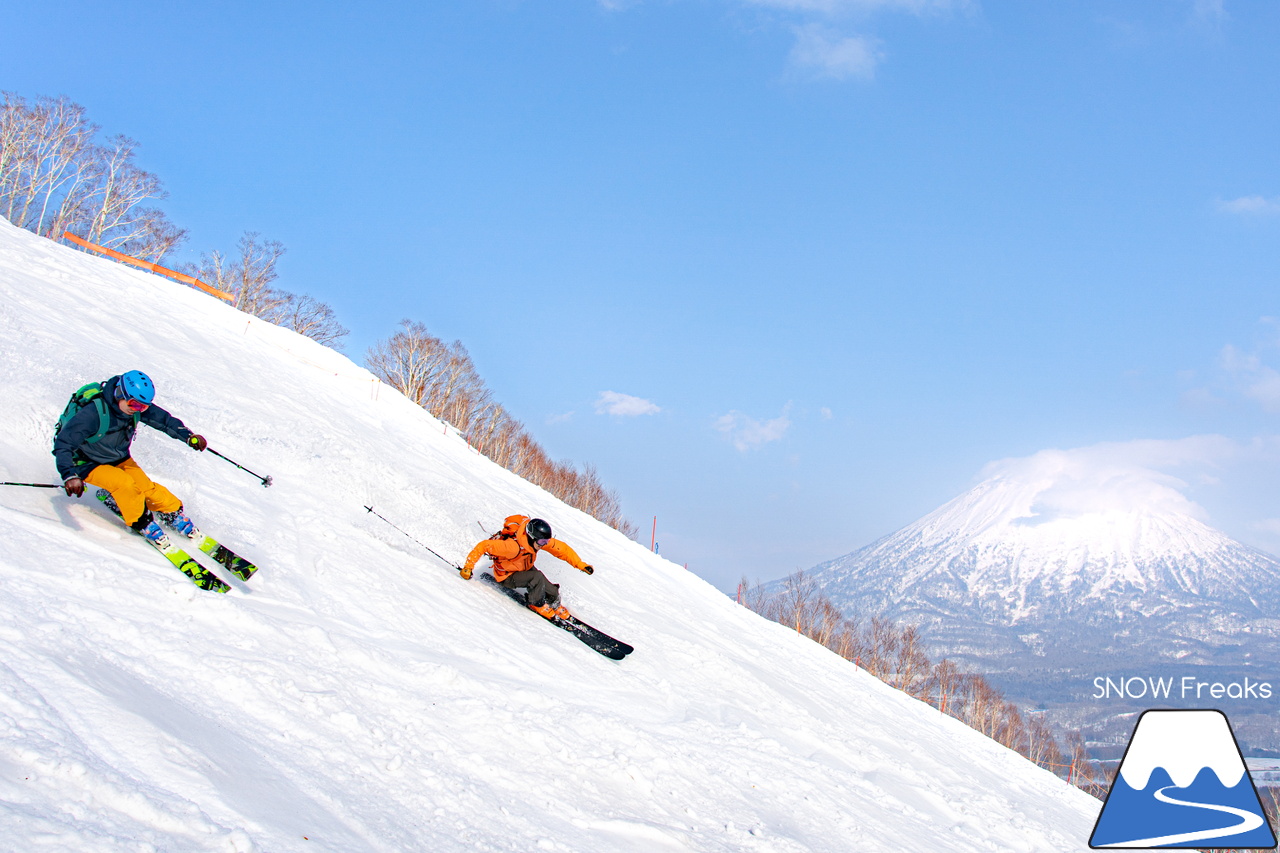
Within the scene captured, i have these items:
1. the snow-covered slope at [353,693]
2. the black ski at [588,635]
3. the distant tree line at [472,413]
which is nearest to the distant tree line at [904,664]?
the distant tree line at [472,413]

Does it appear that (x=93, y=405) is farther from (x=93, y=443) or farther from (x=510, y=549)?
(x=510, y=549)

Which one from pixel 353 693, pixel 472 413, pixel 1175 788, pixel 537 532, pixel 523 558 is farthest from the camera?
pixel 472 413

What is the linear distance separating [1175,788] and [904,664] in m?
68.5

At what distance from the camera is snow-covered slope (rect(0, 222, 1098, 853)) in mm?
4328

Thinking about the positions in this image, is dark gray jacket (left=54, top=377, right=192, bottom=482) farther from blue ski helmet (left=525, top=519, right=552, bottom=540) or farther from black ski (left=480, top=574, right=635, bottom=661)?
black ski (left=480, top=574, right=635, bottom=661)

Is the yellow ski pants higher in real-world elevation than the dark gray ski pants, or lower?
lower

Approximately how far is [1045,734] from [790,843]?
8989 centimetres

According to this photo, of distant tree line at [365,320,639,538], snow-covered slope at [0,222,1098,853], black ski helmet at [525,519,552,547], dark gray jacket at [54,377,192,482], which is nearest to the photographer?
snow-covered slope at [0,222,1098,853]

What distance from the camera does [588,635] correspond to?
10.4 metres

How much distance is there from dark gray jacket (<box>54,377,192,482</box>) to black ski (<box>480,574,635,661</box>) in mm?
5026

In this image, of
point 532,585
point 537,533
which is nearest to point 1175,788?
point 537,533

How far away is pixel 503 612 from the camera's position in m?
10.1

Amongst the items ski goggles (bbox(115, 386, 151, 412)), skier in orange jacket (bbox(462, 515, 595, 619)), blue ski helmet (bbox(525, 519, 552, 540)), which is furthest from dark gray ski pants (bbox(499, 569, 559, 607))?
ski goggles (bbox(115, 386, 151, 412))

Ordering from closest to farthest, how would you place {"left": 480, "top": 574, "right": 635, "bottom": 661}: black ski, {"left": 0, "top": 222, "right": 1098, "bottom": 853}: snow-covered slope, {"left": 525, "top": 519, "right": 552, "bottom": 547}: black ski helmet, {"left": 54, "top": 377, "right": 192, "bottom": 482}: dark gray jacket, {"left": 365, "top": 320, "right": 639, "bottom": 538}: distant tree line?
{"left": 0, "top": 222, "right": 1098, "bottom": 853}: snow-covered slope, {"left": 54, "top": 377, "right": 192, "bottom": 482}: dark gray jacket, {"left": 480, "top": 574, "right": 635, "bottom": 661}: black ski, {"left": 525, "top": 519, "right": 552, "bottom": 547}: black ski helmet, {"left": 365, "top": 320, "right": 639, "bottom": 538}: distant tree line
